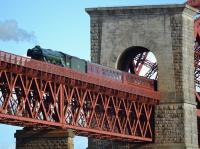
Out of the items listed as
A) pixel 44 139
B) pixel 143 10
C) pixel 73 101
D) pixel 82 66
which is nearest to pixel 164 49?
pixel 143 10

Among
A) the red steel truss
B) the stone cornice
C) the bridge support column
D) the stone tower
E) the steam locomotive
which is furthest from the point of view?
the stone cornice

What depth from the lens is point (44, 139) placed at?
268 ft

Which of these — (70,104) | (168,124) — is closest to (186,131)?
(168,124)

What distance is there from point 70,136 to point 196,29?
1543 inches

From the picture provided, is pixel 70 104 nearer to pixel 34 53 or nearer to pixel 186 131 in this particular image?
pixel 34 53

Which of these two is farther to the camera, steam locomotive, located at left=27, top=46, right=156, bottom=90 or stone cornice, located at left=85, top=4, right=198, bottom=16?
stone cornice, located at left=85, top=4, right=198, bottom=16

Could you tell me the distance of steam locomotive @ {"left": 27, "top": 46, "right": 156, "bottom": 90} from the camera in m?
84.4

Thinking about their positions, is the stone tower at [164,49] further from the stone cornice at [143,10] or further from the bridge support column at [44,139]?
the bridge support column at [44,139]

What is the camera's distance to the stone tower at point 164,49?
104m

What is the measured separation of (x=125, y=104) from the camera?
96688 millimetres

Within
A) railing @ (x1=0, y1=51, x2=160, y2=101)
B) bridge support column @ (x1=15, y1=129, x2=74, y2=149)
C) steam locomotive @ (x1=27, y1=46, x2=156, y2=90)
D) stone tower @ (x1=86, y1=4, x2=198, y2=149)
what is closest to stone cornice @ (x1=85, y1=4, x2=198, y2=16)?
stone tower @ (x1=86, y1=4, x2=198, y2=149)

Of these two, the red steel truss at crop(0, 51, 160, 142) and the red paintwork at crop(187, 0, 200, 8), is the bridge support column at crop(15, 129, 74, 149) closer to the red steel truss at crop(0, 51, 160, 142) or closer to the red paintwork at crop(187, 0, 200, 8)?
the red steel truss at crop(0, 51, 160, 142)

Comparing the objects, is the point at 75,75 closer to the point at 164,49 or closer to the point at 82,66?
the point at 82,66

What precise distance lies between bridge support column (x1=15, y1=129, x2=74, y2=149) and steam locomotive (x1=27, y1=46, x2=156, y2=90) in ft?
24.4
